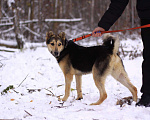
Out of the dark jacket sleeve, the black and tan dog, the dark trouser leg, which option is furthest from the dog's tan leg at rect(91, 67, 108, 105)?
the dark jacket sleeve

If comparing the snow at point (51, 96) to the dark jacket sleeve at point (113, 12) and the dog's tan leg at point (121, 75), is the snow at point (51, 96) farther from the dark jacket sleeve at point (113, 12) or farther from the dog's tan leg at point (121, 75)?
the dark jacket sleeve at point (113, 12)

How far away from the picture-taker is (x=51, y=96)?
14.1 feet

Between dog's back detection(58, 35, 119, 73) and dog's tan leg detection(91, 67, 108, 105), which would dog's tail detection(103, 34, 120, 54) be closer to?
dog's back detection(58, 35, 119, 73)

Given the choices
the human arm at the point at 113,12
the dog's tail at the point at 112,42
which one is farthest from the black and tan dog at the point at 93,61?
the human arm at the point at 113,12

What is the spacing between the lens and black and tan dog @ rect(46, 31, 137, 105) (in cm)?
360

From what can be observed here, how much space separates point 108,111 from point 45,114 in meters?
0.99

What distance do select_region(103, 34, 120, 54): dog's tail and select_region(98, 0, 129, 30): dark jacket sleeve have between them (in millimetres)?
220

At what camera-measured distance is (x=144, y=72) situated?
316cm

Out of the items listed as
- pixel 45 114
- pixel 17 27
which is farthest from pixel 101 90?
pixel 17 27

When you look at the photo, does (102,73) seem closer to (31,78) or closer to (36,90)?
(36,90)

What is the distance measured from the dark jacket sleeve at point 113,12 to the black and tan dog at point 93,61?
0.88ft

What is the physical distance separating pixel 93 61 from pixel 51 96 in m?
1.34

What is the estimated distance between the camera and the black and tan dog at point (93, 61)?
360 centimetres

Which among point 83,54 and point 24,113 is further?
point 83,54
